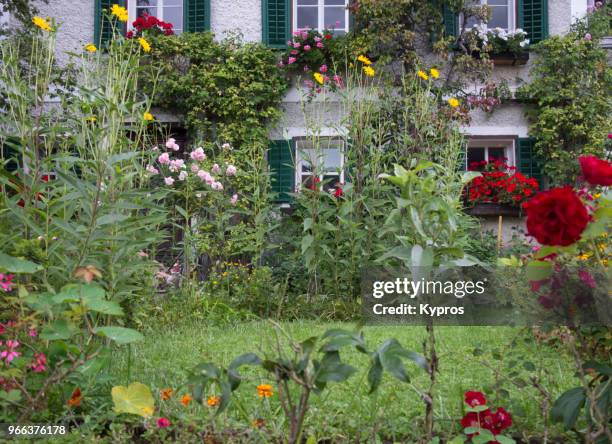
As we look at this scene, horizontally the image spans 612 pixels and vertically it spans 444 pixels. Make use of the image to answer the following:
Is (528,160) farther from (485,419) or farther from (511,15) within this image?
(485,419)

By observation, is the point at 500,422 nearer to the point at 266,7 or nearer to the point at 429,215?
the point at 429,215

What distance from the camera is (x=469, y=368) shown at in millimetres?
2732

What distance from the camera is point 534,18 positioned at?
26.2 feet

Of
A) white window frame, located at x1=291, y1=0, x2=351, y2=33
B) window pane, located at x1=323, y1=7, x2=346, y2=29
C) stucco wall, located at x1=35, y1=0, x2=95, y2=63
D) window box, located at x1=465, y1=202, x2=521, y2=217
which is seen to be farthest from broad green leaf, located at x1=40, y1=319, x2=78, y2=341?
stucco wall, located at x1=35, y1=0, x2=95, y2=63

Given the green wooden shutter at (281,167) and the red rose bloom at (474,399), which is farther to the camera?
the green wooden shutter at (281,167)

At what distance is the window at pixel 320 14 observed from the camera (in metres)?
8.24

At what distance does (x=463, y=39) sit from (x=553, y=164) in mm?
1860

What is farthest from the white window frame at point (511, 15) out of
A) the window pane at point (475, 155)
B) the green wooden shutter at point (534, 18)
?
the window pane at point (475, 155)

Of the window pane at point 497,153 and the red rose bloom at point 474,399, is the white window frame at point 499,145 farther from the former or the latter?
the red rose bloom at point 474,399

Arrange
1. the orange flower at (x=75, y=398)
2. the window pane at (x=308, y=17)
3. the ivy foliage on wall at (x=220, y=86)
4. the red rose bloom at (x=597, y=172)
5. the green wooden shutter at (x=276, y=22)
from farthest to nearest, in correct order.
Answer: the window pane at (x=308, y=17), the green wooden shutter at (x=276, y=22), the ivy foliage on wall at (x=220, y=86), the orange flower at (x=75, y=398), the red rose bloom at (x=597, y=172)

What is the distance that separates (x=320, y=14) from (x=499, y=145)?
2.86m

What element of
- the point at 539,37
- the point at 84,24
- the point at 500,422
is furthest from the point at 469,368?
the point at 84,24

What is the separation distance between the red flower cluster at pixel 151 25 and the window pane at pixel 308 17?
1.67 meters

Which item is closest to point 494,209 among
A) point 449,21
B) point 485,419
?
point 449,21
